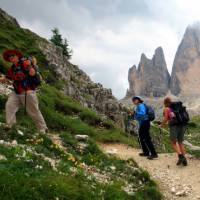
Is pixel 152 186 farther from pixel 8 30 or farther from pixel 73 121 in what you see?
pixel 8 30

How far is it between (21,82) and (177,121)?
659 cm

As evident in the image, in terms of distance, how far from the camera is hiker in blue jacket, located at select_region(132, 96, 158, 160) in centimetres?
2038

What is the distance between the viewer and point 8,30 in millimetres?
51188

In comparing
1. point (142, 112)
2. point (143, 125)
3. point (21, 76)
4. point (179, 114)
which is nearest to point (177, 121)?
point (179, 114)

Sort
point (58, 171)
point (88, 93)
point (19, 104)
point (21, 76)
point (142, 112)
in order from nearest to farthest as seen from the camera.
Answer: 1. point (58, 171)
2. point (21, 76)
3. point (19, 104)
4. point (142, 112)
5. point (88, 93)

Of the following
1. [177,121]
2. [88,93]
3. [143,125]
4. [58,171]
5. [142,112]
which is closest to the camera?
[58,171]

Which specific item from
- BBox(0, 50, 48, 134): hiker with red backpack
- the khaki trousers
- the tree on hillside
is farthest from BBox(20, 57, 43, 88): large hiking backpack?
the tree on hillside

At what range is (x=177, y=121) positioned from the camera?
18.6 m

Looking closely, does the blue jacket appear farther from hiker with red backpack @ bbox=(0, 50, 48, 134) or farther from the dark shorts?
hiker with red backpack @ bbox=(0, 50, 48, 134)

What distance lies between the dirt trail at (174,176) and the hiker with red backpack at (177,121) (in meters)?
0.60

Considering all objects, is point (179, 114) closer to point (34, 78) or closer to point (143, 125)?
point (143, 125)

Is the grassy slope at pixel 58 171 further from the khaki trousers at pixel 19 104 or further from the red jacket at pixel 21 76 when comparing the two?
the red jacket at pixel 21 76

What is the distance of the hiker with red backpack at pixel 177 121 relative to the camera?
18.6 meters

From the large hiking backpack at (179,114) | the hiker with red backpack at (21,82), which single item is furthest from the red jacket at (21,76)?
the large hiking backpack at (179,114)
